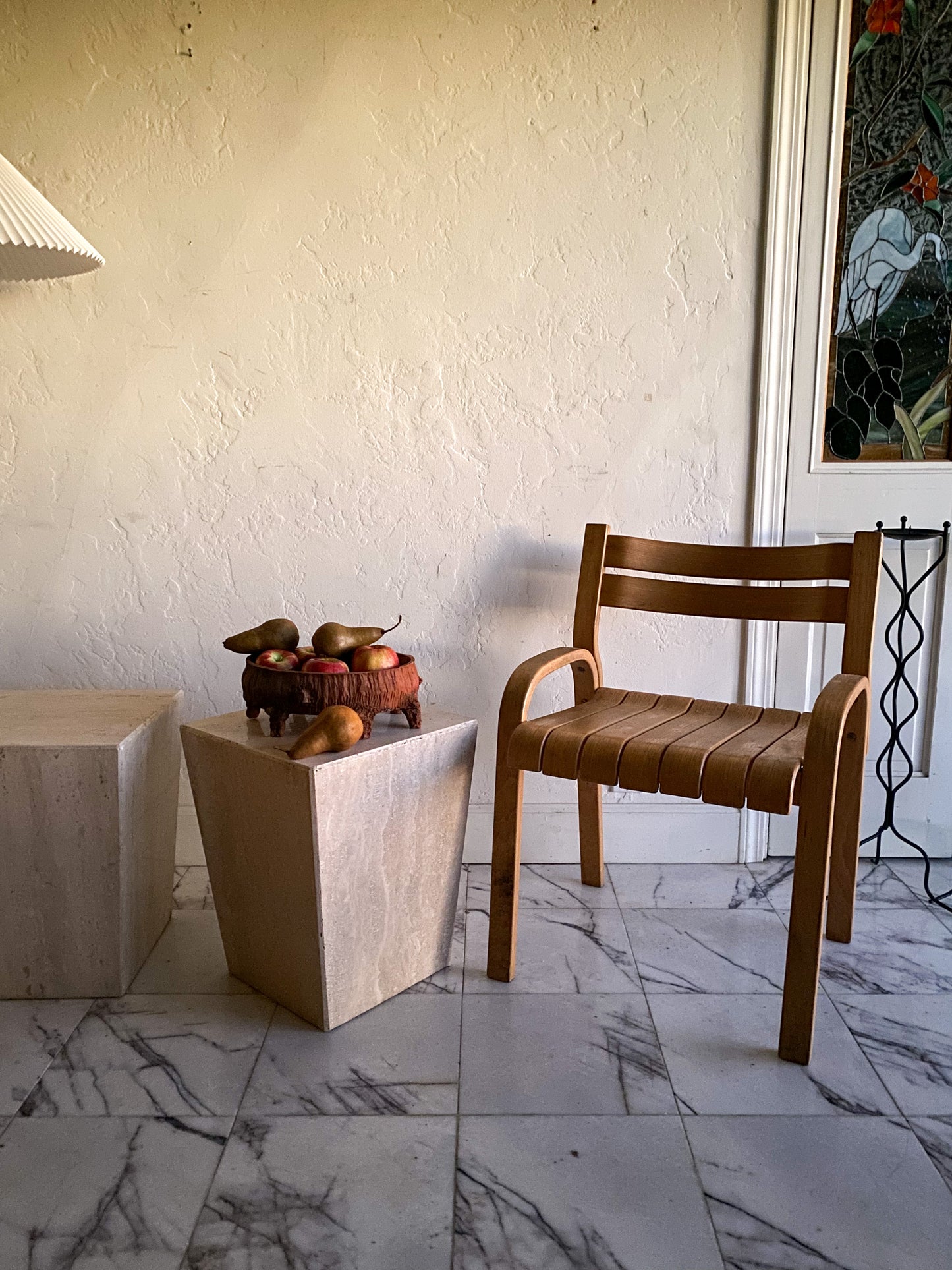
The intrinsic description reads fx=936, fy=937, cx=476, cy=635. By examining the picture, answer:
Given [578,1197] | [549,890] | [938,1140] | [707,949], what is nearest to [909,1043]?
[938,1140]

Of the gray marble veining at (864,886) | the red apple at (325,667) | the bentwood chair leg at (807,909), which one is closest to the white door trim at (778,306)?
the gray marble veining at (864,886)

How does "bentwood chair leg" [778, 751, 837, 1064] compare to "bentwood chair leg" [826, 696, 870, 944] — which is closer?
"bentwood chair leg" [778, 751, 837, 1064]

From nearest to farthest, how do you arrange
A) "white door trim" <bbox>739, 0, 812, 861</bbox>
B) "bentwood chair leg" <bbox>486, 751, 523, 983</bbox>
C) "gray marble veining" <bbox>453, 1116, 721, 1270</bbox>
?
1. "gray marble veining" <bbox>453, 1116, 721, 1270</bbox>
2. "bentwood chair leg" <bbox>486, 751, 523, 983</bbox>
3. "white door trim" <bbox>739, 0, 812, 861</bbox>

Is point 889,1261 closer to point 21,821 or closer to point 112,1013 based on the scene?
point 112,1013

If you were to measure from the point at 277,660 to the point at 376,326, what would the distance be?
0.86 meters

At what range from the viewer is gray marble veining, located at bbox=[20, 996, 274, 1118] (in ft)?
4.71

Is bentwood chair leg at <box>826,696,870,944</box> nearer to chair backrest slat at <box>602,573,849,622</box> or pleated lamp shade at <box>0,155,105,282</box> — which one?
chair backrest slat at <box>602,573,849,622</box>

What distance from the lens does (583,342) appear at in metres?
2.15

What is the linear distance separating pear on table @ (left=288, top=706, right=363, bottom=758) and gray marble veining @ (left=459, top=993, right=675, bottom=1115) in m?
0.55

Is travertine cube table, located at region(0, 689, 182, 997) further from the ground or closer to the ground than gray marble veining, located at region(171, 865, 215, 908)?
further from the ground

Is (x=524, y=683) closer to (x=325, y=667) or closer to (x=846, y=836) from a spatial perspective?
(x=325, y=667)

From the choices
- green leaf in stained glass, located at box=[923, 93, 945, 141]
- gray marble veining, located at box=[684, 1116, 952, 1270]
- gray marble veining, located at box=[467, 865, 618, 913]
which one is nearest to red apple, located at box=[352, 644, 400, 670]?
gray marble veining, located at box=[467, 865, 618, 913]

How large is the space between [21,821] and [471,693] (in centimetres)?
103

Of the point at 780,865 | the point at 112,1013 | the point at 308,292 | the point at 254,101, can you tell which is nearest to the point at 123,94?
the point at 254,101
